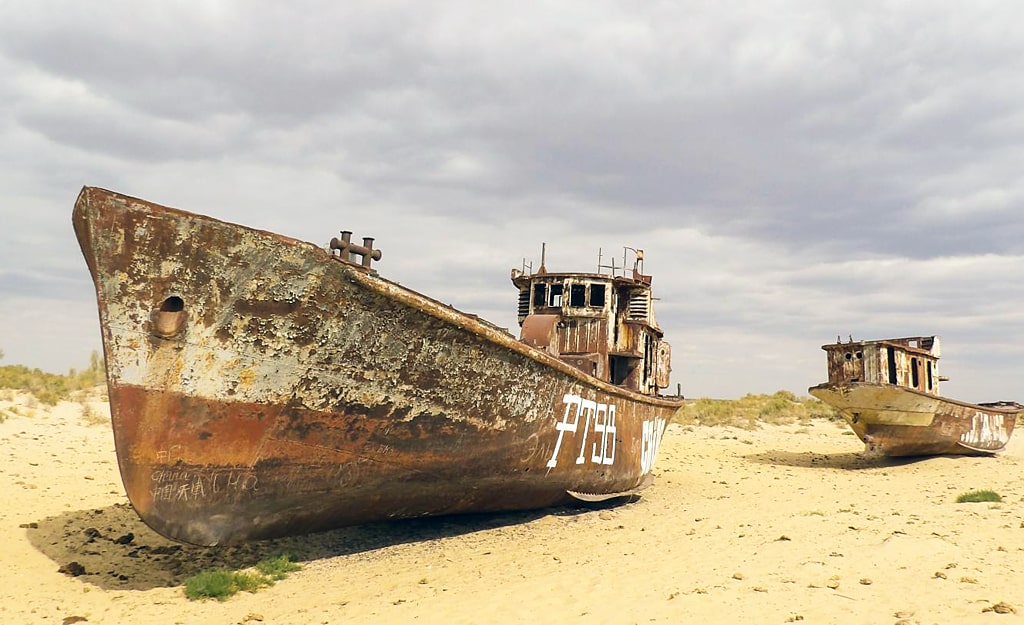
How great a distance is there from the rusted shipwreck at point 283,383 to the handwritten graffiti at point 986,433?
13894 millimetres

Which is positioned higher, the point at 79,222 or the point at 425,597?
the point at 79,222

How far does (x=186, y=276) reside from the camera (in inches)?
197

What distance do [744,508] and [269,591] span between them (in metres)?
6.20

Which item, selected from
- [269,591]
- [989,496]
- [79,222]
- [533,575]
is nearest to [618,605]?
[533,575]

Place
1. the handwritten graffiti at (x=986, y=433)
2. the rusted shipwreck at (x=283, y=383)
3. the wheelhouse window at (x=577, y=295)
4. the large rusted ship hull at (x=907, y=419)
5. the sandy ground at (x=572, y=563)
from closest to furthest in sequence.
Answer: the sandy ground at (x=572, y=563) < the rusted shipwreck at (x=283, y=383) < the wheelhouse window at (x=577, y=295) < the large rusted ship hull at (x=907, y=419) < the handwritten graffiti at (x=986, y=433)

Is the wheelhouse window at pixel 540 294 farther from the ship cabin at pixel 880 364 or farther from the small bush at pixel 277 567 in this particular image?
the ship cabin at pixel 880 364

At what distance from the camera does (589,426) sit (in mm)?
7852

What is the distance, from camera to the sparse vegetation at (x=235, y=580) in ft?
17.3

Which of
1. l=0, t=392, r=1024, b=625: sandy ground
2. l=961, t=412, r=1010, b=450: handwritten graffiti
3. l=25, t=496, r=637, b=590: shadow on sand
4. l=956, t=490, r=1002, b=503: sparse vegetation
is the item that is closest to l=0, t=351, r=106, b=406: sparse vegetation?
l=0, t=392, r=1024, b=625: sandy ground

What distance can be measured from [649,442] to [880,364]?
8.35 meters

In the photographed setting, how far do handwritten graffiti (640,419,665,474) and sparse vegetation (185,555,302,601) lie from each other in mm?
5479

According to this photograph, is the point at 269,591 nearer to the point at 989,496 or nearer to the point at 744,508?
the point at 744,508

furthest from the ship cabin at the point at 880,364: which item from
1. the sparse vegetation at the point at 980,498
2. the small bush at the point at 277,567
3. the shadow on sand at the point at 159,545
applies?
the small bush at the point at 277,567

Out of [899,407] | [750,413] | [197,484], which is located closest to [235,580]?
[197,484]
